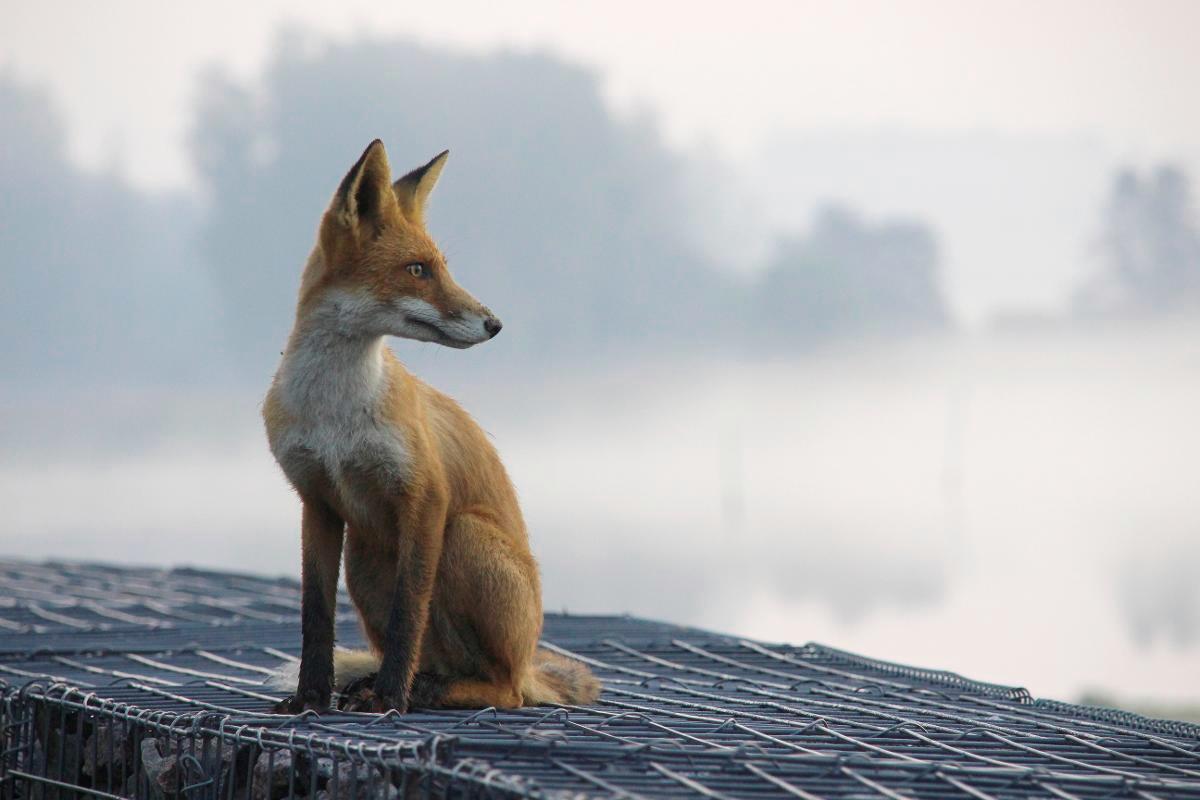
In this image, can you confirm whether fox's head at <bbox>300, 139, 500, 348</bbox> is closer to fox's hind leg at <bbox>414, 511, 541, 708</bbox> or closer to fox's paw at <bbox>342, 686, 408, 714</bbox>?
fox's hind leg at <bbox>414, 511, 541, 708</bbox>

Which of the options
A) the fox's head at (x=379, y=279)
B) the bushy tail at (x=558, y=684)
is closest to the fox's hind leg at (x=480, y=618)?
the bushy tail at (x=558, y=684)

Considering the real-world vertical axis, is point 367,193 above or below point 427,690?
above

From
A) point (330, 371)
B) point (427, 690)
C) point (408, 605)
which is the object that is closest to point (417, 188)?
point (330, 371)

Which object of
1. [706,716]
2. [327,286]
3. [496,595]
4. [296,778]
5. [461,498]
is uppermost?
[327,286]

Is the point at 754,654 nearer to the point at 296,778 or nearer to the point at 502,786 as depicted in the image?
the point at 296,778

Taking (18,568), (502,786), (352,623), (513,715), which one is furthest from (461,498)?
(18,568)

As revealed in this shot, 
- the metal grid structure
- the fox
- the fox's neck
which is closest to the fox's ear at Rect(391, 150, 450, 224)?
the fox

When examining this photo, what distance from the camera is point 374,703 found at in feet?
18.4

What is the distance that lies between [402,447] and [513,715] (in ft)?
3.66

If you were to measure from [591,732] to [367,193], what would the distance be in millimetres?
2133

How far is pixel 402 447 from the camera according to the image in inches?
219

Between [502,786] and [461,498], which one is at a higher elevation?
[461,498]

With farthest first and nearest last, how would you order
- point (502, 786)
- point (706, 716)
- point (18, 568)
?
point (18, 568), point (706, 716), point (502, 786)

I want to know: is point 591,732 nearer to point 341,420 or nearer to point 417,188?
point 341,420
